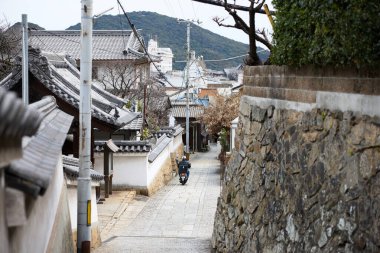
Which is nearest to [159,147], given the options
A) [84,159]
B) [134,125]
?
[134,125]

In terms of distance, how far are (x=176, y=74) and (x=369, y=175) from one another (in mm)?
64363

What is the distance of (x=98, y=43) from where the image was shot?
138 ft

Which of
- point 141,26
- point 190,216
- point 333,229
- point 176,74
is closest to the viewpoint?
point 333,229

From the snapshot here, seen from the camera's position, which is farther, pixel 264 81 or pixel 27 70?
pixel 27 70

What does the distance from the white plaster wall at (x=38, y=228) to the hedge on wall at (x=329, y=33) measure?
3.31 meters

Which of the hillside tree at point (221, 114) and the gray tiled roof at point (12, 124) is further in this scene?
the hillside tree at point (221, 114)

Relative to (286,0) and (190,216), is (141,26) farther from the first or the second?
(286,0)

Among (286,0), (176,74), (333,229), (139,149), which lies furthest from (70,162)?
(176,74)

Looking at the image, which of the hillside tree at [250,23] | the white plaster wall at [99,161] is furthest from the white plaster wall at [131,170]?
the hillside tree at [250,23]

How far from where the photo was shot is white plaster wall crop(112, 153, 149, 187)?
21344mm

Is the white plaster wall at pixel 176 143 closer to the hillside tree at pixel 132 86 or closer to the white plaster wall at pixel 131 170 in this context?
the hillside tree at pixel 132 86

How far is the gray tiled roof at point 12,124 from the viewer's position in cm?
250

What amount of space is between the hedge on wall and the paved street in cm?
624

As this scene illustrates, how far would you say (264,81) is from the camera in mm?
9680
